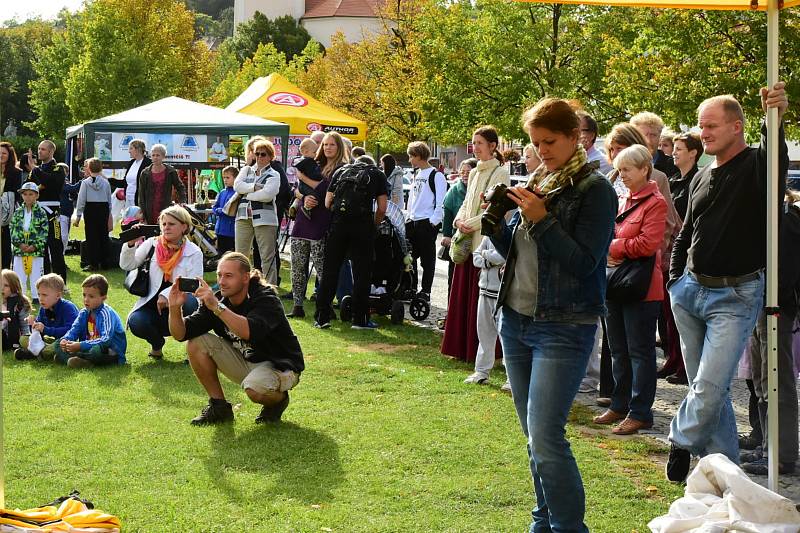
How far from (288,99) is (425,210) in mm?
13498

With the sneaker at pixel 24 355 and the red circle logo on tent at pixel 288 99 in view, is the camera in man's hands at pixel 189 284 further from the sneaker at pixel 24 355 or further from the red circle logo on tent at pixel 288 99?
the red circle logo on tent at pixel 288 99

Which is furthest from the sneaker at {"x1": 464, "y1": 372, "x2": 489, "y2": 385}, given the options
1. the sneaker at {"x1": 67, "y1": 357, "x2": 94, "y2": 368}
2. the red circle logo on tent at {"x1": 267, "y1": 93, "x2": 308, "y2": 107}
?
the red circle logo on tent at {"x1": 267, "y1": 93, "x2": 308, "y2": 107}

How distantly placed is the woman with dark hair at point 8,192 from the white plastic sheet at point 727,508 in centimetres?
1084

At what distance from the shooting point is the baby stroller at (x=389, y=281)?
1253 centimetres

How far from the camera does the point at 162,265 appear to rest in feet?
31.3

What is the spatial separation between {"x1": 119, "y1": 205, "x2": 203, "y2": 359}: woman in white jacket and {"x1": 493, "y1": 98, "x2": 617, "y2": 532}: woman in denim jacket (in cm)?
544

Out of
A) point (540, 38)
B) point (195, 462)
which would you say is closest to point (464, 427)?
point (195, 462)

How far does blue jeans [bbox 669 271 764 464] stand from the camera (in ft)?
17.9

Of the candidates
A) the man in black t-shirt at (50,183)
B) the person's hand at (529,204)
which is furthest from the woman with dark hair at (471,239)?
the man in black t-shirt at (50,183)

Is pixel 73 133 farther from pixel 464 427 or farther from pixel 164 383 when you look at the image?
pixel 464 427

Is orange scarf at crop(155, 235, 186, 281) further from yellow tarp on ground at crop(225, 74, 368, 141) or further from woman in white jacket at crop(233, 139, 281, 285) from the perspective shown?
yellow tarp on ground at crop(225, 74, 368, 141)

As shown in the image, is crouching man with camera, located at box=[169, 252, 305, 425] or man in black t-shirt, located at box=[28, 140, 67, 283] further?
man in black t-shirt, located at box=[28, 140, 67, 283]

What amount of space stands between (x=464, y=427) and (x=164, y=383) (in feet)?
9.63

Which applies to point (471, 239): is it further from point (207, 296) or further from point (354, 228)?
point (207, 296)
